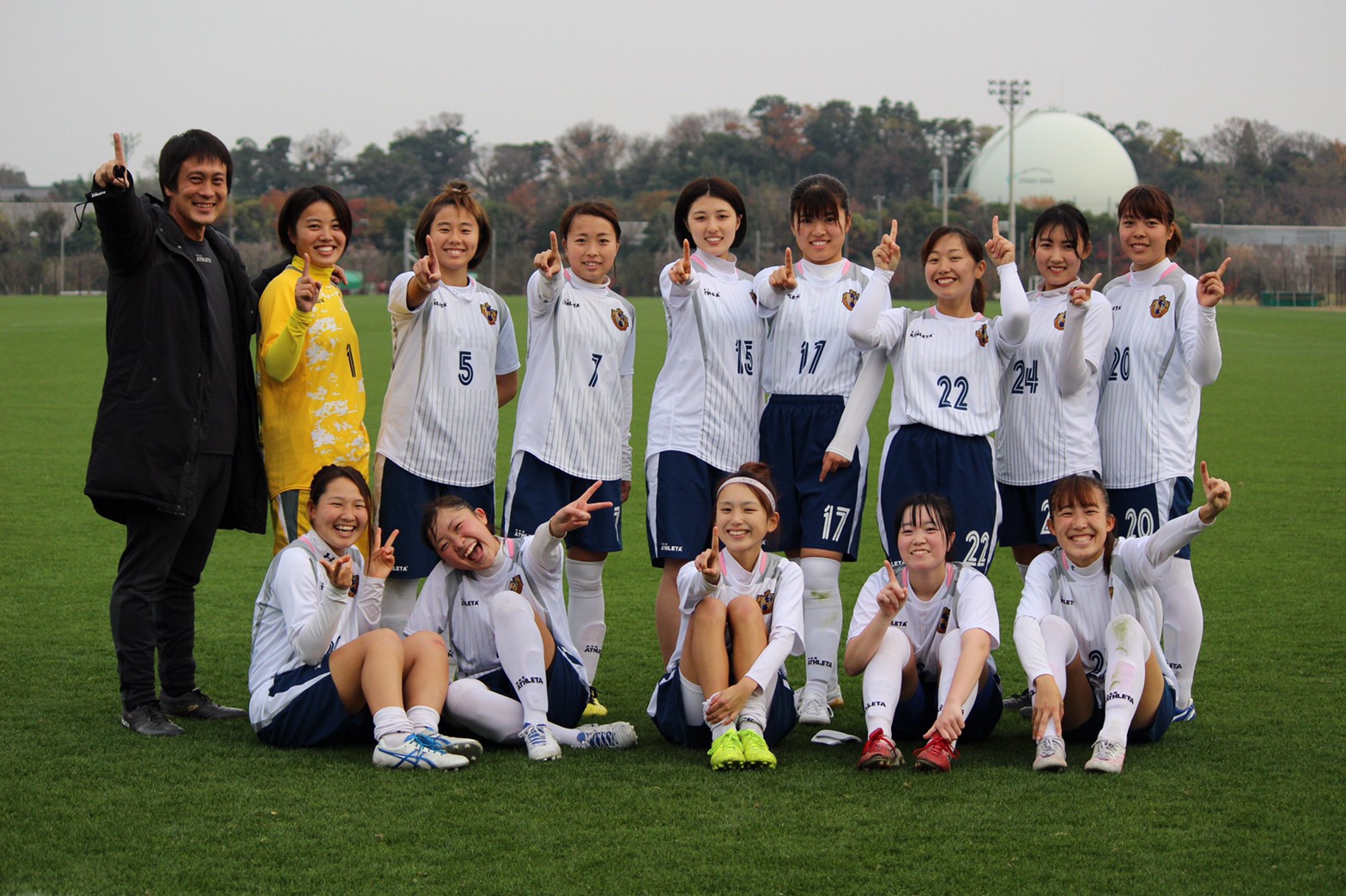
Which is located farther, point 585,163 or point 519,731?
point 585,163

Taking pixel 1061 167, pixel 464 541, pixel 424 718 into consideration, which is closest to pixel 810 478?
pixel 464 541

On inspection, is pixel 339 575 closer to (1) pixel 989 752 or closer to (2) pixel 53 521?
(1) pixel 989 752

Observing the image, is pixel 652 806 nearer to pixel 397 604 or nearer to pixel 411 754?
pixel 411 754

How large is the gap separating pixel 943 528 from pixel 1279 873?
4.96 feet

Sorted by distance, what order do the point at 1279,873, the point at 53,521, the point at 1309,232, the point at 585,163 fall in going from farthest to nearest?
1. the point at 585,163
2. the point at 1309,232
3. the point at 53,521
4. the point at 1279,873

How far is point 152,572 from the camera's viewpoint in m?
4.57

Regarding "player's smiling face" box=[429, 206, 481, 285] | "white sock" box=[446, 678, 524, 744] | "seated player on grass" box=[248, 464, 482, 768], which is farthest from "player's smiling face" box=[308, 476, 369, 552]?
"player's smiling face" box=[429, 206, 481, 285]

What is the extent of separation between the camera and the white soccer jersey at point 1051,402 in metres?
5.00

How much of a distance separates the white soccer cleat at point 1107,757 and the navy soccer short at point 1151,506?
1.12 metres

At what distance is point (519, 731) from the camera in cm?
445

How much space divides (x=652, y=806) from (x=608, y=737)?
2.11 ft

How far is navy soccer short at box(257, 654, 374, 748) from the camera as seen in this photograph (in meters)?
4.28

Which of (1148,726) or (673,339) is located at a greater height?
(673,339)

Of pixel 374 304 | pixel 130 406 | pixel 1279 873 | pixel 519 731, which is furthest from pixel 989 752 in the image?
pixel 374 304
